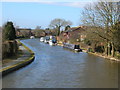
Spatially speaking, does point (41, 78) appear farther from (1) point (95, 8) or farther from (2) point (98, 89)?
(1) point (95, 8)

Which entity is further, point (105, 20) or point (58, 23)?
point (58, 23)

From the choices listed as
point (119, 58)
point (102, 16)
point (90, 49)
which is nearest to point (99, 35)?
point (102, 16)

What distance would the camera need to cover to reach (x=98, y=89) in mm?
12523

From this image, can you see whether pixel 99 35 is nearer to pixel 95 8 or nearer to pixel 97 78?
pixel 95 8

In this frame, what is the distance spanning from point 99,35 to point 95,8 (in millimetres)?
3368

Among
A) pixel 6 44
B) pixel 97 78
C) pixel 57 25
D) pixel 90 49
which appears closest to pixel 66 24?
pixel 57 25

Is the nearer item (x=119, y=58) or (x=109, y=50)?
(x=119, y=58)

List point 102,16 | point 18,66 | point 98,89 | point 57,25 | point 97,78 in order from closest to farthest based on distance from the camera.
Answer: point 98,89
point 97,78
point 18,66
point 102,16
point 57,25

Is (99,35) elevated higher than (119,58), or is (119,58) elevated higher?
(99,35)

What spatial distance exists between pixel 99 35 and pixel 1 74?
15584 millimetres

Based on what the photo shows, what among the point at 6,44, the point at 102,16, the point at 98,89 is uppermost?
the point at 102,16

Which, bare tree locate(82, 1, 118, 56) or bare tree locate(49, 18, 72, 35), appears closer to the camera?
bare tree locate(82, 1, 118, 56)

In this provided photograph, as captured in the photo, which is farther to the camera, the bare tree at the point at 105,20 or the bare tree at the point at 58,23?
the bare tree at the point at 58,23

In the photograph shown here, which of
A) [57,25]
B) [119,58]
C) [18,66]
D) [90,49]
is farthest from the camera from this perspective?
[57,25]
